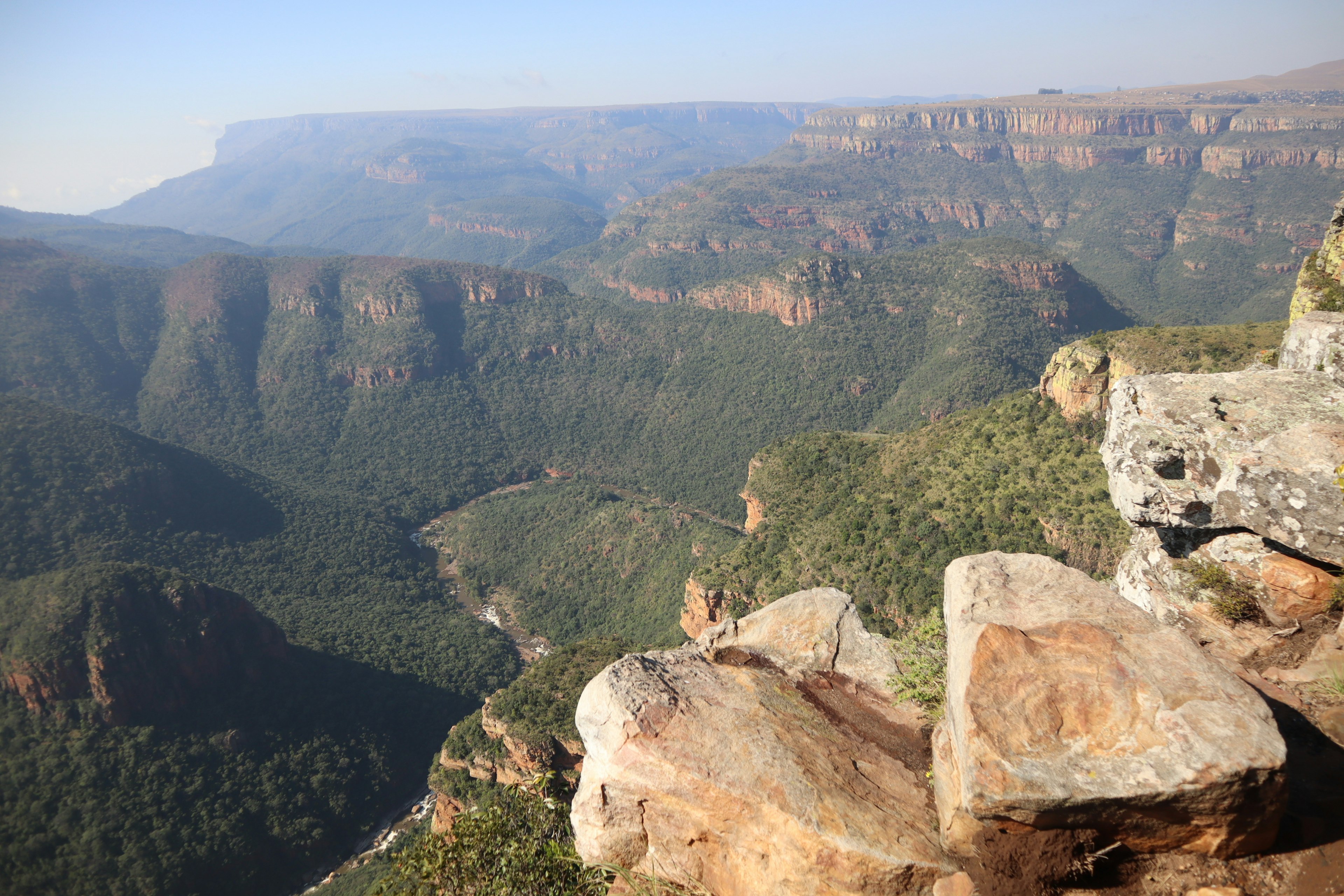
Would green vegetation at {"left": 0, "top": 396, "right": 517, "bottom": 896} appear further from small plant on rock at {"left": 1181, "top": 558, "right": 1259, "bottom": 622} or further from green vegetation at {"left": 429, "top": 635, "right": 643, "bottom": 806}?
small plant on rock at {"left": 1181, "top": 558, "right": 1259, "bottom": 622}

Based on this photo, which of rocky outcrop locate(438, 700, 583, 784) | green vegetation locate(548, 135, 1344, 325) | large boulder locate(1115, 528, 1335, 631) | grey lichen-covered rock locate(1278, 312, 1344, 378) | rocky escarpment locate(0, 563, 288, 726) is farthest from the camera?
green vegetation locate(548, 135, 1344, 325)

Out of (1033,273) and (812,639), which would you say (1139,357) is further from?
(1033,273)

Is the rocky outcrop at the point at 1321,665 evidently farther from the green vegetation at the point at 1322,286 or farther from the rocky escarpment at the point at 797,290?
the rocky escarpment at the point at 797,290

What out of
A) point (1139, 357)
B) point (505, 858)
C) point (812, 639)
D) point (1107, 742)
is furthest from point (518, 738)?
point (1139, 357)

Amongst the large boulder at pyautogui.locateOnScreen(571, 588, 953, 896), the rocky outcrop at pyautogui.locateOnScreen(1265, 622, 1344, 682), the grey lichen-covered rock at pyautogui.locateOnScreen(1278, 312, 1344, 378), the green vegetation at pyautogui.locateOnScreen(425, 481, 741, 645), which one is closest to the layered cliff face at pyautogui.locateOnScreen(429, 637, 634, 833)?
the green vegetation at pyautogui.locateOnScreen(425, 481, 741, 645)

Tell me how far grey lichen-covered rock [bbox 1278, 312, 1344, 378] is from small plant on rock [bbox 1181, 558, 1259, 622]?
499cm

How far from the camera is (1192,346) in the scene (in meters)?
38.3

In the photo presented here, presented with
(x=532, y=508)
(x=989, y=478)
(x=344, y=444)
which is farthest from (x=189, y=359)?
(x=989, y=478)

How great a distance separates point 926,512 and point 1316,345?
26084mm

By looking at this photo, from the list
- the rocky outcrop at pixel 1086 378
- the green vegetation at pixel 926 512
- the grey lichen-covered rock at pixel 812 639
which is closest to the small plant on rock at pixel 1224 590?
the grey lichen-covered rock at pixel 812 639

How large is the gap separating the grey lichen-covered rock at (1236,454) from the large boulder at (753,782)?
7657 millimetres

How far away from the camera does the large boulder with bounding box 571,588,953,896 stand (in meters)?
9.53

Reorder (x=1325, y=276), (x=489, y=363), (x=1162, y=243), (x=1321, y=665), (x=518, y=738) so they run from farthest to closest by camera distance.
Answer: (x=1162, y=243) → (x=489, y=363) → (x=518, y=738) → (x=1325, y=276) → (x=1321, y=665)

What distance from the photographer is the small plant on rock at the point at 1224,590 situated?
13703mm
